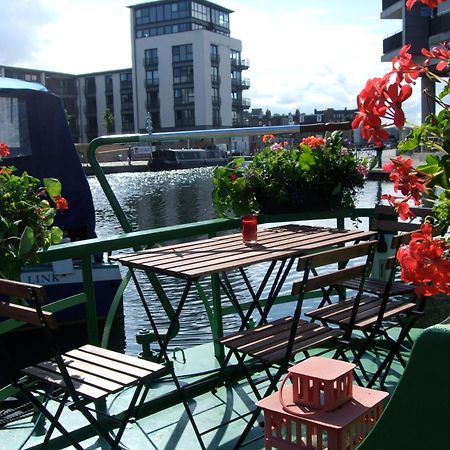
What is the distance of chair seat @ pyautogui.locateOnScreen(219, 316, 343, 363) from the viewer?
287 cm

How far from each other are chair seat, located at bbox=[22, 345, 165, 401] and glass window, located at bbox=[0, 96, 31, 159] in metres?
8.80

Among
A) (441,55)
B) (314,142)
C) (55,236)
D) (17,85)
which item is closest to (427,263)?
(441,55)

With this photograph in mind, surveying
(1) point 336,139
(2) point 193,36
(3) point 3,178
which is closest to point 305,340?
(3) point 3,178

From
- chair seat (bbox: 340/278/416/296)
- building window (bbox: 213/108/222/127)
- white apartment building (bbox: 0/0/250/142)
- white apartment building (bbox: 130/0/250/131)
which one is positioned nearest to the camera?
chair seat (bbox: 340/278/416/296)

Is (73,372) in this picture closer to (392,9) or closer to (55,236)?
(55,236)

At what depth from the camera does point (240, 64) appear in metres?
82.6

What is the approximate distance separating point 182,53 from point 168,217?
2158 inches

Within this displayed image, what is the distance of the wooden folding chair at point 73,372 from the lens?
235 centimetres

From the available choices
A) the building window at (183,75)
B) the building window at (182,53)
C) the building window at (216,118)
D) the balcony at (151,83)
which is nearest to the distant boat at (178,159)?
the building window at (216,118)

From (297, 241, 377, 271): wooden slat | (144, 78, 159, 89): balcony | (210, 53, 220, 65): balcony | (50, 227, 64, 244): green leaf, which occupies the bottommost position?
(297, 241, 377, 271): wooden slat

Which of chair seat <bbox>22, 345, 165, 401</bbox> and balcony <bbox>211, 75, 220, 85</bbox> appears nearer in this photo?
chair seat <bbox>22, 345, 165, 401</bbox>

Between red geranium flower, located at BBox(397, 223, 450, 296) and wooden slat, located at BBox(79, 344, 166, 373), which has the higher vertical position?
red geranium flower, located at BBox(397, 223, 450, 296)

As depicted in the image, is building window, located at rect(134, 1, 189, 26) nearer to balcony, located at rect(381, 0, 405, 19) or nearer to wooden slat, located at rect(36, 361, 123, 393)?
balcony, located at rect(381, 0, 405, 19)

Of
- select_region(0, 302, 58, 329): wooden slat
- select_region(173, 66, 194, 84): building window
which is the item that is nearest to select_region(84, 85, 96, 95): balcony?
select_region(173, 66, 194, 84): building window
